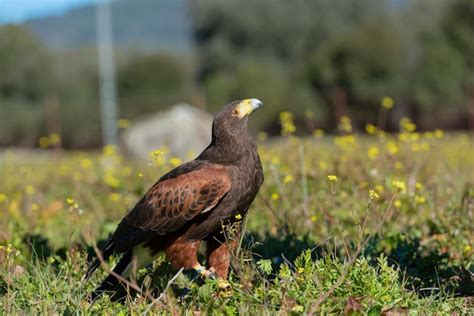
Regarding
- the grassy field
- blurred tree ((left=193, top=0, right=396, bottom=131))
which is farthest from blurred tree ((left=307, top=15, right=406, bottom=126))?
the grassy field

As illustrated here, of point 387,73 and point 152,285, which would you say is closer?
point 152,285

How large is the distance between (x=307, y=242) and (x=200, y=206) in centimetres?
113

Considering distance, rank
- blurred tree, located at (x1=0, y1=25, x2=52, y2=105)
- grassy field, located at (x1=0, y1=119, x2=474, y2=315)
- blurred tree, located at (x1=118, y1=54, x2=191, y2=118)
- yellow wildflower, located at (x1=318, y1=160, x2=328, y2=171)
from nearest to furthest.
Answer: grassy field, located at (x1=0, y1=119, x2=474, y2=315) < yellow wildflower, located at (x1=318, y1=160, x2=328, y2=171) < blurred tree, located at (x1=0, y1=25, x2=52, y2=105) < blurred tree, located at (x1=118, y1=54, x2=191, y2=118)

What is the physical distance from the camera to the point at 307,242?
5.32 meters

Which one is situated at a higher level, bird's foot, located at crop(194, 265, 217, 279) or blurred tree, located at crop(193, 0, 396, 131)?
bird's foot, located at crop(194, 265, 217, 279)

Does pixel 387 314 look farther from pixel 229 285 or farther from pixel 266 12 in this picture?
pixel 266 12

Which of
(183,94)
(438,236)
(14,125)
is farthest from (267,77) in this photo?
(438,236)

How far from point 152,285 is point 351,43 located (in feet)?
97.6

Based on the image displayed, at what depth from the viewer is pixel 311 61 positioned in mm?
34000

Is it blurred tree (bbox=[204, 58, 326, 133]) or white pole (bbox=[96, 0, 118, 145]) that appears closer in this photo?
white pole (bbox=[96, 0, 118, 145])

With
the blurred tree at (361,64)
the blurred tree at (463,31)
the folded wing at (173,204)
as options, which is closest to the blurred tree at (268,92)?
the blurred tree at (361,64)

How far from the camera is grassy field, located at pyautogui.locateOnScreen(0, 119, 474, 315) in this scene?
3807mm

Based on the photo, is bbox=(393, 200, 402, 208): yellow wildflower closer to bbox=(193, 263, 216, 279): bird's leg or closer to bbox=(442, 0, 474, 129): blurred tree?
bbox=(193, 263, 216, 279): bird's leg

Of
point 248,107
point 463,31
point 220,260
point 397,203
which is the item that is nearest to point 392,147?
point 397,203
